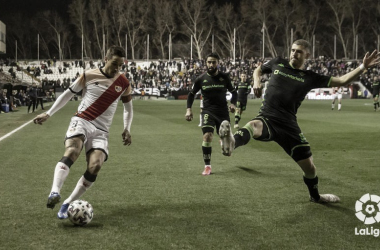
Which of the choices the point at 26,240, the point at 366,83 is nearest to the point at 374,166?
the point at 26,240

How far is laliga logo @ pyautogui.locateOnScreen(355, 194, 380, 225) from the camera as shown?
6.28 m

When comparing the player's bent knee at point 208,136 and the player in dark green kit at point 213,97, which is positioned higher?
the player in dark green kit at point 213,97

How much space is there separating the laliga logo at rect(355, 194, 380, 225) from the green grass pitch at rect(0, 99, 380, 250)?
4.7 inches

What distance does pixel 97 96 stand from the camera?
6734 millimetres

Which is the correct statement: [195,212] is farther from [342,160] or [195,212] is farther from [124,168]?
[342,160]

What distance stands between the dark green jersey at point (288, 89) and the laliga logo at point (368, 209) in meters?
1.47

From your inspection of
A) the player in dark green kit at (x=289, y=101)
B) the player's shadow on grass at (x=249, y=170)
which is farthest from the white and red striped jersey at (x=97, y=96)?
the player's shadow on grass at (x=249, y=170)

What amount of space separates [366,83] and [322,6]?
3296 cm

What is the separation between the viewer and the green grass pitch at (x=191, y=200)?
546 centimetres

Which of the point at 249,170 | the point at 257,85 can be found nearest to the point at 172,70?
the point at 249,170

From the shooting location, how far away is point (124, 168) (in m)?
10.4

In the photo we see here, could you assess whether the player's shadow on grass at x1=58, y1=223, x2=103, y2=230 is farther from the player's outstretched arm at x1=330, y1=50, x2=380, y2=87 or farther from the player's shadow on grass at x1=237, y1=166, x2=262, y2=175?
the player's shadow on grass at x1=237, y1=166, x2=262, y2=175

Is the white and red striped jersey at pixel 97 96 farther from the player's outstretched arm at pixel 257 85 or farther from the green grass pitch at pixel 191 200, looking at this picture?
the player's outstretched arm at pixel 257 85

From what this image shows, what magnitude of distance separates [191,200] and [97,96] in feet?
6.52
